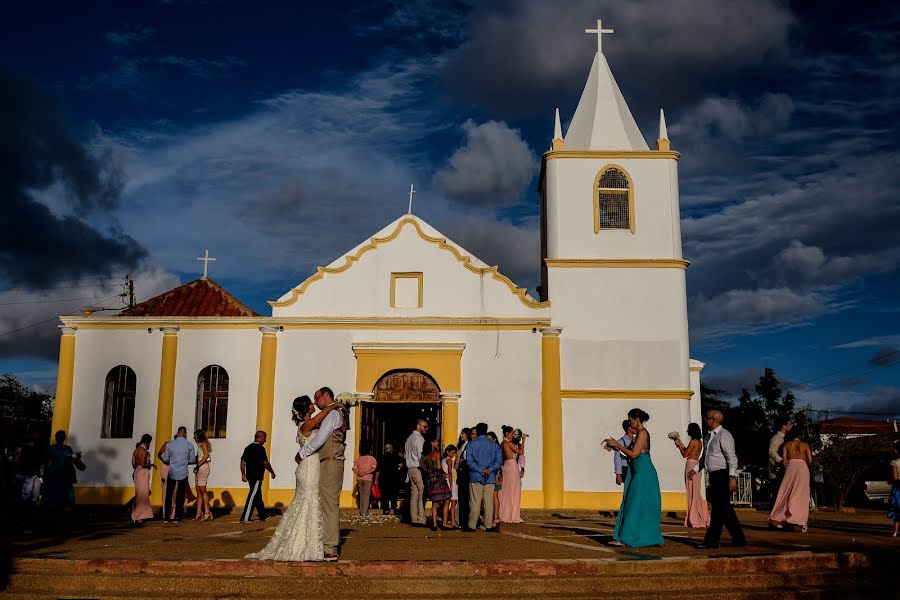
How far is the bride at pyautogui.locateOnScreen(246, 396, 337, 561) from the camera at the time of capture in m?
8.76

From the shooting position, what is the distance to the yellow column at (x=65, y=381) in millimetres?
20734

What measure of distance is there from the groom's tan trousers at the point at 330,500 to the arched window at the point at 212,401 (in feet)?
39.8

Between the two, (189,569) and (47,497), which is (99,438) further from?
(189,569)

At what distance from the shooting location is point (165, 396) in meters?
20.6

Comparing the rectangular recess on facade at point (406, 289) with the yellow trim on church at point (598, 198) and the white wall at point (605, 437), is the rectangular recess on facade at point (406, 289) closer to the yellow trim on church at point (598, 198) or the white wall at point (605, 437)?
the white wall at point (605, 437)

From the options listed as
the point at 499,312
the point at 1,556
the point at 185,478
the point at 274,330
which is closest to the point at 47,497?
the point at 185,478

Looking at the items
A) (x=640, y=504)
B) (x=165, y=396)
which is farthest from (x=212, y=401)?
(x=640, y=504)

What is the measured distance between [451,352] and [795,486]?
900 centimetres

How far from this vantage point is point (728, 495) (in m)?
10.2

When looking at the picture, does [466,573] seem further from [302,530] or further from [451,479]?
[451,479]

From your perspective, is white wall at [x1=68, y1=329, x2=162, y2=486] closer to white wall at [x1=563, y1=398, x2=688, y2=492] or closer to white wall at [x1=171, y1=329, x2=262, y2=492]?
white wall at [x1=171, y1=329, x2=262, y2=492]

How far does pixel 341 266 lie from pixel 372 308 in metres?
1.33

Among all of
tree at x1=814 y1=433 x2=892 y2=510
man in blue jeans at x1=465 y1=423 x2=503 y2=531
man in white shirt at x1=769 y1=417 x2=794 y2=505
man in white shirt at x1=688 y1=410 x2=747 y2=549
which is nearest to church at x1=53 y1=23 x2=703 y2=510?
man in white shirt at x1=769 y1=417 x2=794 y2=505

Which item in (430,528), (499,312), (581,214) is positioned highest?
(581,214)
